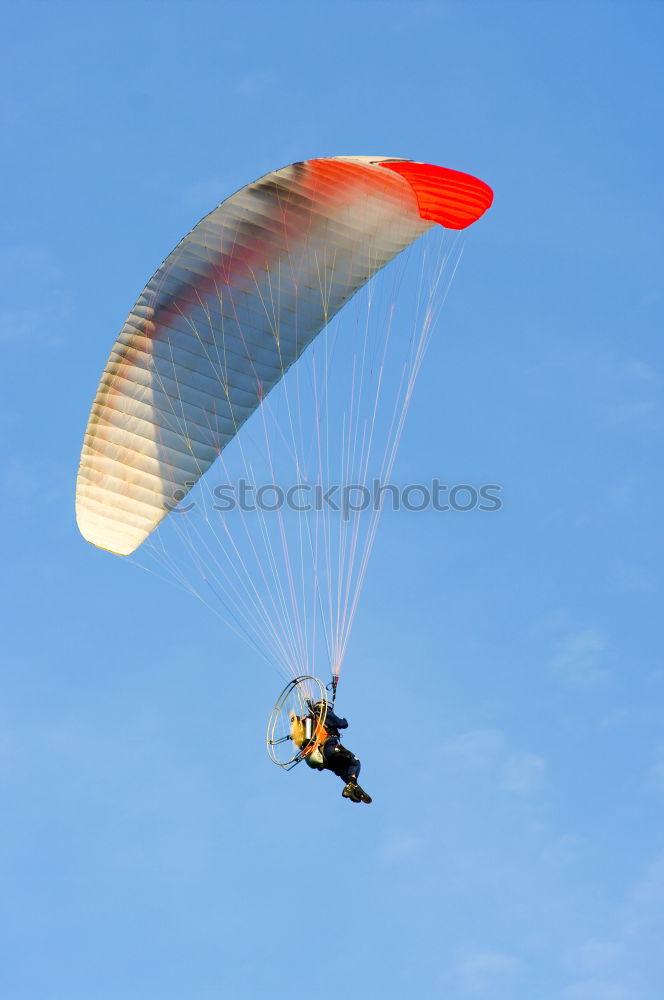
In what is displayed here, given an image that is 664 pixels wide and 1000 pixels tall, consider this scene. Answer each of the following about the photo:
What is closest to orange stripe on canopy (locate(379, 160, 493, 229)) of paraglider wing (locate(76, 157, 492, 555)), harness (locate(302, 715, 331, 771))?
paraglider wing (locate(76, 157, 492, 555))

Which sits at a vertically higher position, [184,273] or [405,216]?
[405,216]

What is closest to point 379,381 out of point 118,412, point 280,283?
point 280,283

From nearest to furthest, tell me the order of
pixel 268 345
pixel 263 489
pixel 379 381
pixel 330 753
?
pixel 330 753 < pixel 379 381 < pixel 268 345 < pixel 263 489

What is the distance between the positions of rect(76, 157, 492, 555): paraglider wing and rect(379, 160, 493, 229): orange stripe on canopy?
0.01 metres

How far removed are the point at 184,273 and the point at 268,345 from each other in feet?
5.66

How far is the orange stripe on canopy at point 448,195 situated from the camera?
68.6 ft

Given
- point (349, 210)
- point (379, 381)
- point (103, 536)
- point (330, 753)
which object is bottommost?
point (330, 753)

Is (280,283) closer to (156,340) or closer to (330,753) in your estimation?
(156,340)

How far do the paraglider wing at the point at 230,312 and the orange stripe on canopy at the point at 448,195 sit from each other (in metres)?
0.01

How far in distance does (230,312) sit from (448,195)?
3289 mm

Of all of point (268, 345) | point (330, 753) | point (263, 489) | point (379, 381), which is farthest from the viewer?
point (263, 489)

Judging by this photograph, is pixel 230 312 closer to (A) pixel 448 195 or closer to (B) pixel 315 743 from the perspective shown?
→ (A) pixel 448 195

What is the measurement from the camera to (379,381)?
2133cm

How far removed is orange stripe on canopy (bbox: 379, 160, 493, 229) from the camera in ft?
68.6
